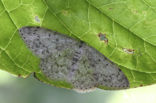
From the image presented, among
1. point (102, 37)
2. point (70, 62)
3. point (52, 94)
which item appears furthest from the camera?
point (52, 94)

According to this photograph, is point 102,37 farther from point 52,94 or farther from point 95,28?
point 52,94

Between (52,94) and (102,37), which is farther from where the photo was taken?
(52,94)

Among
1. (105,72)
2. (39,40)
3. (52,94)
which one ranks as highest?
(39,40)

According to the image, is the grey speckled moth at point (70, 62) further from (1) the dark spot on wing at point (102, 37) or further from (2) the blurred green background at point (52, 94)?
(2) the blurred green background at point (52, 94)

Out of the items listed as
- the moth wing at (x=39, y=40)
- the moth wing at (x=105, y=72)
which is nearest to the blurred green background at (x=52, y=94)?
the moth wing at (x=105, y=72)

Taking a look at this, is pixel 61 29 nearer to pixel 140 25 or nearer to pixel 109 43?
pixel 109 43

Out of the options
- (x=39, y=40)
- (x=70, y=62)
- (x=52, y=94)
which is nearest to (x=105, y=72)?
(x=70, y=62)
